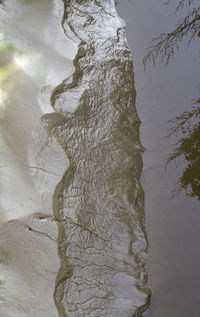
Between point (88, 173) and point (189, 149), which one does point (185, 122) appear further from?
point (88, 173)

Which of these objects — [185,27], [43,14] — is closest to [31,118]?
[43,14]

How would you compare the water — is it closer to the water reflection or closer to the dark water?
the dark water

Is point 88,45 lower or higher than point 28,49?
higher

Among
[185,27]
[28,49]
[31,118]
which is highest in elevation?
[185,27]

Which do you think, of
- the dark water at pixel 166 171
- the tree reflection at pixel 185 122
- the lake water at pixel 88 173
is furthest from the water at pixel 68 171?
the tree reflection at pixel 185 122

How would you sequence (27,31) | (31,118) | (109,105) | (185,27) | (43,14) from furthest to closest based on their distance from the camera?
(185,27), (43,14), (27,31), (109,105), (31,118)

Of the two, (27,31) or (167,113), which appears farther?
(27,31)

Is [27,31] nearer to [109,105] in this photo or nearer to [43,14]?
[43,14]

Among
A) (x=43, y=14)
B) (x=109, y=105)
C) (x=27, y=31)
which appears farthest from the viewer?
(x=43, y=14)
